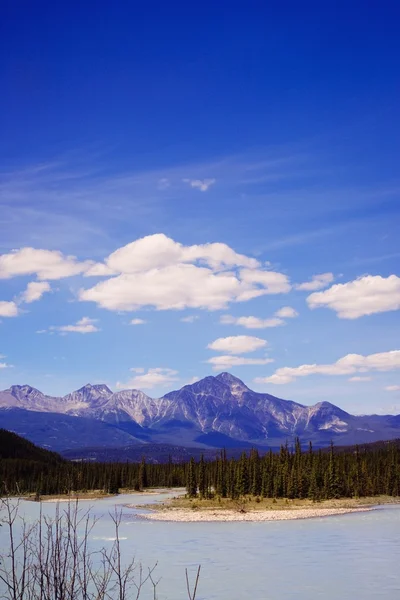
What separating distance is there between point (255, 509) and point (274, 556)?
5214 centimetres

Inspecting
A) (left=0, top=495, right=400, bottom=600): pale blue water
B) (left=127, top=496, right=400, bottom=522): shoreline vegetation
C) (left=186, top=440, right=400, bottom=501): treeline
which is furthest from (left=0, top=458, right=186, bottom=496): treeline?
(left=0, top=495, right=400, bottom=600): pale blue water

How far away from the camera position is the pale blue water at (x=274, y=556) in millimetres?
37062

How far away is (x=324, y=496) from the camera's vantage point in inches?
4599

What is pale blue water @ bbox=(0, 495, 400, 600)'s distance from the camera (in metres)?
37.1

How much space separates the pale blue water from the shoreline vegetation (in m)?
7.67

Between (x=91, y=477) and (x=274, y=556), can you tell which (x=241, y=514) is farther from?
(x=91, y=477)

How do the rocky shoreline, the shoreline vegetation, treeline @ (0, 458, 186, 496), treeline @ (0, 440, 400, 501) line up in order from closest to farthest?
1. the rocky shoreline
2. the shoreline vegetation
3. treeline @ (0, 440, 400, 501)
4. treeline @ (0, 458, 186, 496)

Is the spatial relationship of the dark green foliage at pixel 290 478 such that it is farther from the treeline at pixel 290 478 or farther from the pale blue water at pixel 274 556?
the pale blue water at pixel 274 556

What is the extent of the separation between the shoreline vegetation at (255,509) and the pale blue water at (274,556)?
7665 millimetres

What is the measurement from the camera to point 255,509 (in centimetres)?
9994

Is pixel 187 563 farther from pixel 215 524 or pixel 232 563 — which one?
pixel 215 524

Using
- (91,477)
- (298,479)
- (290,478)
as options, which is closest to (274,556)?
(290,478)

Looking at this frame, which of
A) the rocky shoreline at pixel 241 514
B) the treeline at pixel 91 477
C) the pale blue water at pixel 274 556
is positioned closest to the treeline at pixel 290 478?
the treeline at pixel 91 477

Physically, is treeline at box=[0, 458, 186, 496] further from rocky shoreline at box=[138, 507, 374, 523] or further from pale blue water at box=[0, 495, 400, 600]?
pale blue water at box=[0, 495, 400, 600]
